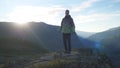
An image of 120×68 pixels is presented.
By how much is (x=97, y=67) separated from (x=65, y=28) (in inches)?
237

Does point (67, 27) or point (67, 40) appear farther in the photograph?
point (67, 40)

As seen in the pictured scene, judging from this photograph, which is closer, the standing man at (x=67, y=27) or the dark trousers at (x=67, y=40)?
the standing man at (x=67, y=27)

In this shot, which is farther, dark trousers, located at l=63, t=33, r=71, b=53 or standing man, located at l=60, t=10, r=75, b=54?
dark trousers, located at l=63, t=33, r=71, b=53

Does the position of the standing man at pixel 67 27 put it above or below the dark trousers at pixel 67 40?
above

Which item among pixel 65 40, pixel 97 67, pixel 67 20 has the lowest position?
pixel 97 67

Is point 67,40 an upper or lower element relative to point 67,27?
lower

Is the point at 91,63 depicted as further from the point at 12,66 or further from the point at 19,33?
the point at 19,33

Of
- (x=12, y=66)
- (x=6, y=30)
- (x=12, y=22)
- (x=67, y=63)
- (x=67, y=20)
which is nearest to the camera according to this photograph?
(x=67, y=63)

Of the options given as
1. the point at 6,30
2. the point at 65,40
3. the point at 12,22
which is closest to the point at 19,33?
the point at 6,30

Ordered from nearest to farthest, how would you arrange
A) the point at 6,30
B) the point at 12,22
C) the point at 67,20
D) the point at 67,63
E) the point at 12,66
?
the point at 67,63
the point at 12,66
the point at 67,20
the point at 6,30
the point at 12,22

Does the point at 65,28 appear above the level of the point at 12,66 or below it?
above

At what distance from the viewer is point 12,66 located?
17.8 meters

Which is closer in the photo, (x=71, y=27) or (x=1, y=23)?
(x=71, y=27)

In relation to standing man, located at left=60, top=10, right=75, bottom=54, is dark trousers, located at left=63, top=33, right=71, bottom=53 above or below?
below
